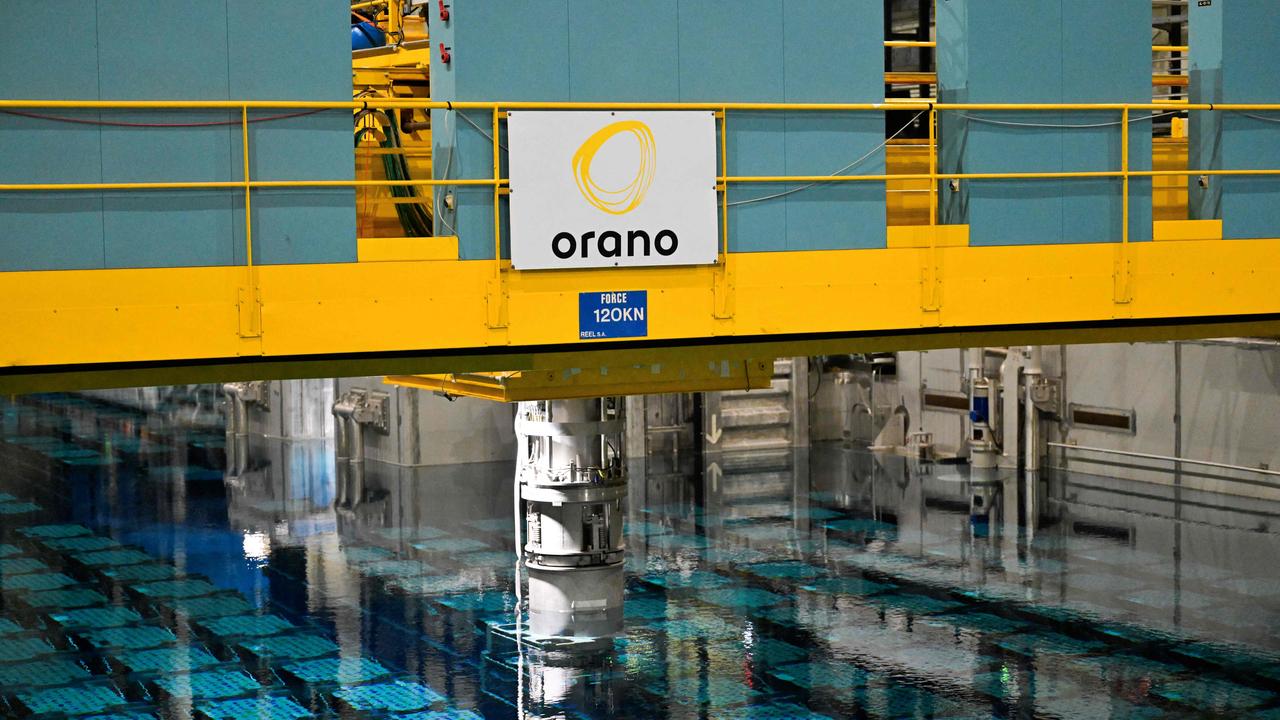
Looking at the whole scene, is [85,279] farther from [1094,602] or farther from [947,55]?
[1094,602]

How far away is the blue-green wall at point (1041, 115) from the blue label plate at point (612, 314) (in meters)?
2.63

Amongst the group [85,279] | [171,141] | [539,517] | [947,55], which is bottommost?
[539,517]

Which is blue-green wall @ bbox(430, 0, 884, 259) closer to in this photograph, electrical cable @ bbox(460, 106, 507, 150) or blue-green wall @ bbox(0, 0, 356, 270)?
electrical cable @ bbox(460, 106, 507, 150)

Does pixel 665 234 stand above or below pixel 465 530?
above

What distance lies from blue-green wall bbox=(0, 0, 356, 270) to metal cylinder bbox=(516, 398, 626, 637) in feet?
15.6

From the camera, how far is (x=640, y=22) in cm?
1060

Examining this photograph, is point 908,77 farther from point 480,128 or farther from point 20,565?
point 20,565

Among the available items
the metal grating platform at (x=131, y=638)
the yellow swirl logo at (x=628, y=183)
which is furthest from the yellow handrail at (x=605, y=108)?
the metal grating platform at (x=131, y=638)

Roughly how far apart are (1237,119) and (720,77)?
4212 mm

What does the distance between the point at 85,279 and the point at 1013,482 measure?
1787 cm

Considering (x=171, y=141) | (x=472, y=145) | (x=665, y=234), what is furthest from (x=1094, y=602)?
(x=171, y=141)

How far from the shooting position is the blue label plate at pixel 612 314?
1004 centimetres

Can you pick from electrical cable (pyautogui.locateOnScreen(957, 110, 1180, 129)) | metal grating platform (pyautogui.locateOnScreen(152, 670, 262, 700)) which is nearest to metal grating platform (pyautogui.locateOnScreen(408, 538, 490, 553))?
metal grating platform (pyautogui.locateOnScreen(152, 670, 262, 700))

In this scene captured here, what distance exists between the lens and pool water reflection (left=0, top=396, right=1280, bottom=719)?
1332 centimetres
